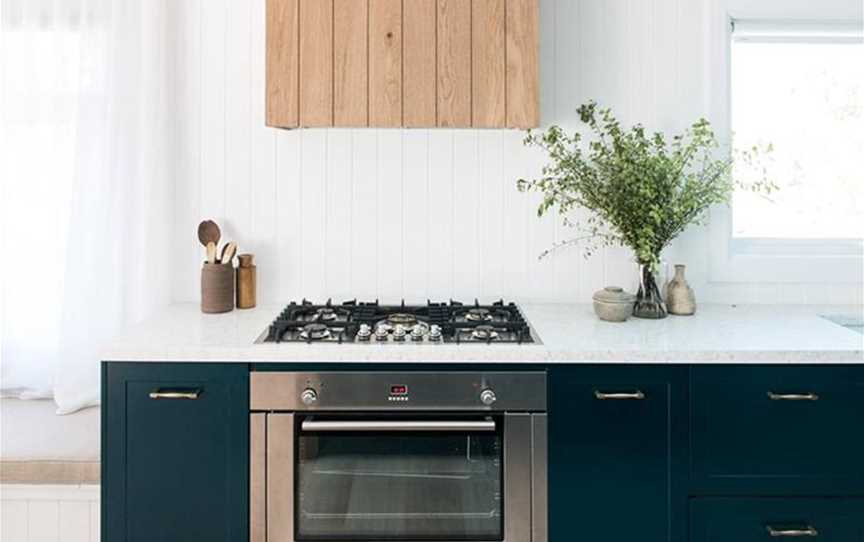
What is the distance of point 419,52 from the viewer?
230 centimetres

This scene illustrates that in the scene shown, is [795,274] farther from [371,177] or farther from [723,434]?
[371,177]

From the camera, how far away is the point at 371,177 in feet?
8.67

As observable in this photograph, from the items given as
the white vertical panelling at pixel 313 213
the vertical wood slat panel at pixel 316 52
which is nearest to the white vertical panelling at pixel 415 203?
the white vertical panelling at pixel 313 213

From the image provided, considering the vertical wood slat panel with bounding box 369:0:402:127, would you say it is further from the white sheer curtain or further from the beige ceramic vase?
the beige ceramic vase

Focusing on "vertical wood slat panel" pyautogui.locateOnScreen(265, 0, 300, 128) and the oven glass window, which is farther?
"vertical wood slat panel" pyautogui.locateOnScreen(265, 0, 300, 128)

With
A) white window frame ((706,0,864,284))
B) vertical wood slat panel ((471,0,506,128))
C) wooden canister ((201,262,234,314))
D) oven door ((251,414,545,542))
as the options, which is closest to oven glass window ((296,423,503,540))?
oven door ((251,414,545,542))

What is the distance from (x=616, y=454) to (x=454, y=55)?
1.31 m

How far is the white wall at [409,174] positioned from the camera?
2627mm

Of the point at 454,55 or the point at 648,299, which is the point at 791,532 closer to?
the point at 648,299

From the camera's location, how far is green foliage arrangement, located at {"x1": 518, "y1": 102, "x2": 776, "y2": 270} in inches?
91.5

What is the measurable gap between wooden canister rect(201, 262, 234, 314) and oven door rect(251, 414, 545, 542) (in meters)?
0.61

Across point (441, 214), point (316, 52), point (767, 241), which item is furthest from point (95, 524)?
point (767, 241)

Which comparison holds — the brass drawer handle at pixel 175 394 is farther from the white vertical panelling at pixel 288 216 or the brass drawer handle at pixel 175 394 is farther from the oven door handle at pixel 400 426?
the white vertical panelling at pixel 288 216

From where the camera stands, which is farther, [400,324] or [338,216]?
[338,216]
